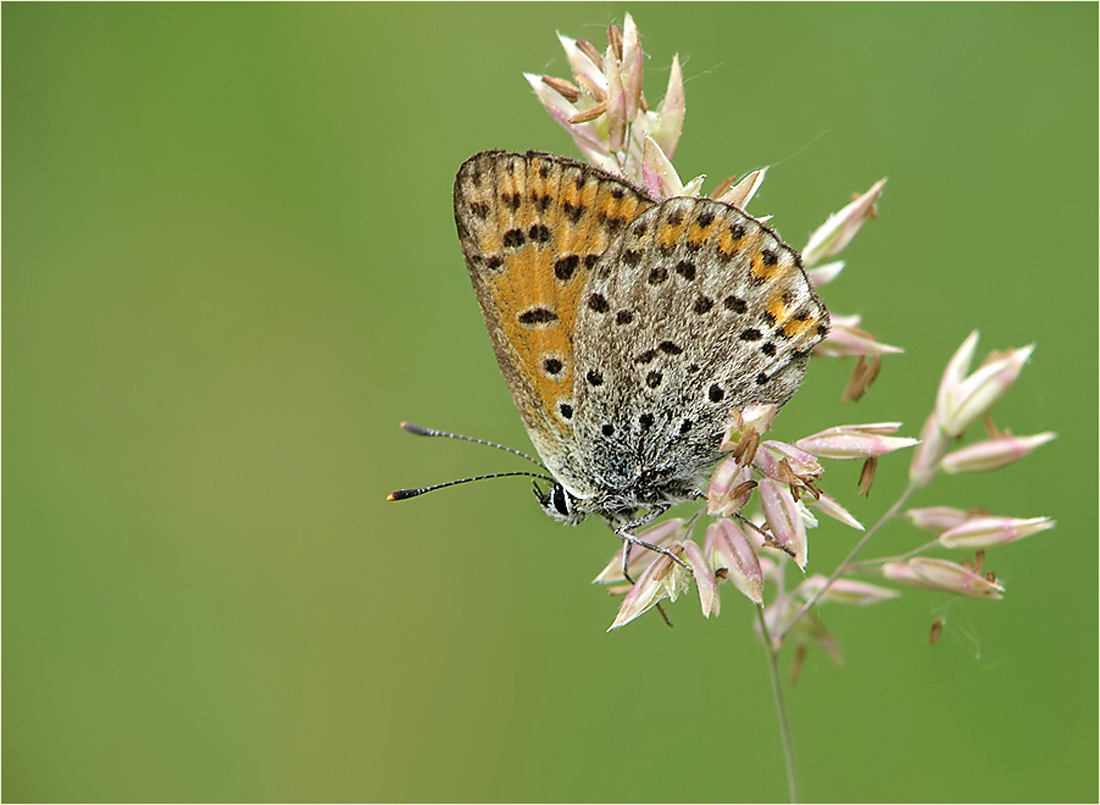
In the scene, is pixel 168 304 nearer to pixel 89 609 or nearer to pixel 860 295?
pixel 89 609

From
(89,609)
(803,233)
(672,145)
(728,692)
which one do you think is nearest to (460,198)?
(672,145)

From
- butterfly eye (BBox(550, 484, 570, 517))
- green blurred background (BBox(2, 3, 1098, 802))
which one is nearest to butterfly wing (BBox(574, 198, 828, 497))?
butterfly eye (BBox(550, 484, 570, 517))

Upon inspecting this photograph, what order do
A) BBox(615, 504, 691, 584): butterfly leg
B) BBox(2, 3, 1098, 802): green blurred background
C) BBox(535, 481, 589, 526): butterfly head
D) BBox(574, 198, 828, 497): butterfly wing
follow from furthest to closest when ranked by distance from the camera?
BBox(2, 3, 1098, 802): green blurred background → BBox(535, 481, 589, 526): butterfly head → BBox(615, 504, 691, 584): butterfly leg → BBox(574, 198, 828, 497): butterfly wing

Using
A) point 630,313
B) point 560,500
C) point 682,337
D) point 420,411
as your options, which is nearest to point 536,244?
point 630,313

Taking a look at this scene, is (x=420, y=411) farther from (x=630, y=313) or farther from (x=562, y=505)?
(x=630, y=313)

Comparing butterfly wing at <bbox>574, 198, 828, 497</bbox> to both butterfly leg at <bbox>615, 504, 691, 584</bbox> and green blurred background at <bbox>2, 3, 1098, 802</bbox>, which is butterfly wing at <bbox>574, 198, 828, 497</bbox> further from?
green blurred background at <bbox>2, 3, 1098, 802</bbox>

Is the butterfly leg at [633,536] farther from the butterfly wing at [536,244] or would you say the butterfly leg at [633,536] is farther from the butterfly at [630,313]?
the butterfly wing at [536,244]

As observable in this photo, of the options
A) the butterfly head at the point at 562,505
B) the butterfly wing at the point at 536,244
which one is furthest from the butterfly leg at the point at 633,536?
the butterfly wing at the point at 536,244
